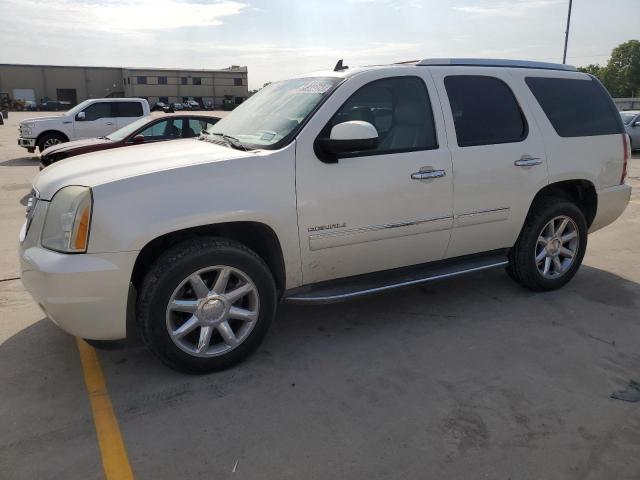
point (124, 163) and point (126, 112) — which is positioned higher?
point (126, 112)

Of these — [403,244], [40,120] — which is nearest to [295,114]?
[403,244]

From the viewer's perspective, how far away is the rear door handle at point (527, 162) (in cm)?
426

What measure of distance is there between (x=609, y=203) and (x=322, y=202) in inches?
122

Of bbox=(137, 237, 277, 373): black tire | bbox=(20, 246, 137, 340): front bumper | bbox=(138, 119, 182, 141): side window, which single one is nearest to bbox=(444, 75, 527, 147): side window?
bbox=(137, 237, 277, 373): black tire

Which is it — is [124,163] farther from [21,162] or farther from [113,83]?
[113,83]

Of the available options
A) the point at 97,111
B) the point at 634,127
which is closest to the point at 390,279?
the point at 97,111

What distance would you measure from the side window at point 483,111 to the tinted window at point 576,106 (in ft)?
1.10

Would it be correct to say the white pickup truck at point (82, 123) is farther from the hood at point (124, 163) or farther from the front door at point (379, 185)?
the front door at point (379, 185)

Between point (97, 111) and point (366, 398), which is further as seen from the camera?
point (97, 111)

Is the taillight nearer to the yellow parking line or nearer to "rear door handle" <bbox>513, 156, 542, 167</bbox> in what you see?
"rear door handle" <bbox>513, 156, 542, 167</bbox>

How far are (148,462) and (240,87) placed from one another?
103592 millimetres

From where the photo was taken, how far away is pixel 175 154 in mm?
3551

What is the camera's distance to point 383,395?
10.3 feet

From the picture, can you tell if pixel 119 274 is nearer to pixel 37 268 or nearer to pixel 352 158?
pixel 37 268
